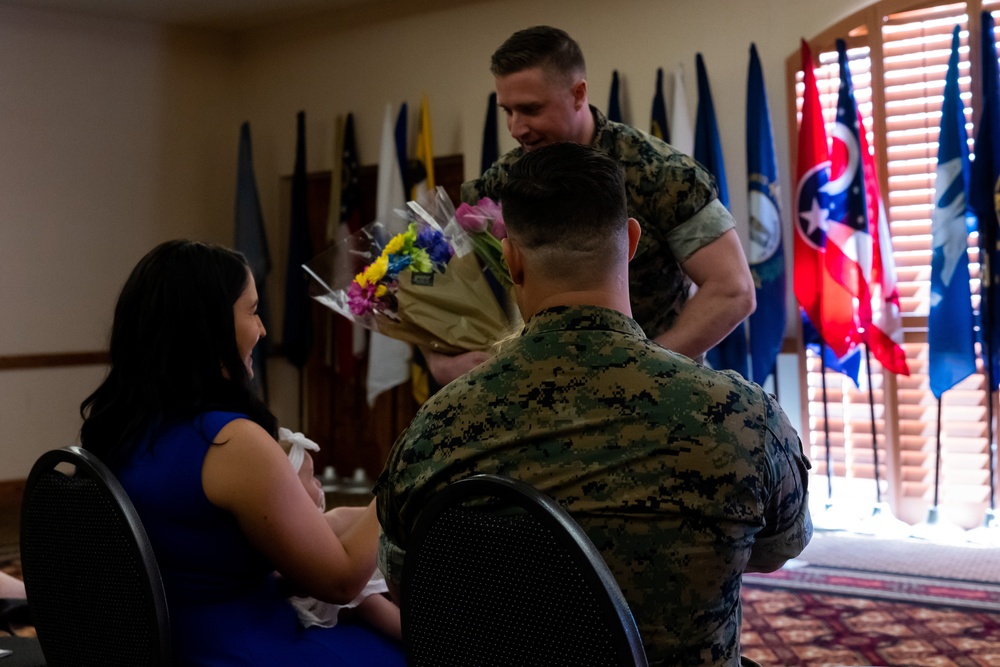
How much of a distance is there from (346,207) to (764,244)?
2703 mm

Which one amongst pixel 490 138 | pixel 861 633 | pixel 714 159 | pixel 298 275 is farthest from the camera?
pixel 298 275

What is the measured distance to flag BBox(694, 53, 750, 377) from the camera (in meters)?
5.03

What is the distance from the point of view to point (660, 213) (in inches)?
90.1

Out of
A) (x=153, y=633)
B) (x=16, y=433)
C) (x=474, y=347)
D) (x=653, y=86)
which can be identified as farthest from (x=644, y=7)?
(x=153, y=633)

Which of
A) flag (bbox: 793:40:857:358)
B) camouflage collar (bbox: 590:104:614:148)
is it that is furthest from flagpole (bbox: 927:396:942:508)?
camouflage collar (bbox: 590:104:614:148)

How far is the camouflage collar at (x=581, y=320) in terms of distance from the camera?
1.25 metres

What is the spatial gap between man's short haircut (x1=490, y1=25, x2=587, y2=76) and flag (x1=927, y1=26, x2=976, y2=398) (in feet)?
9.36

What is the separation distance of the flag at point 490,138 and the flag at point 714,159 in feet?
4.07

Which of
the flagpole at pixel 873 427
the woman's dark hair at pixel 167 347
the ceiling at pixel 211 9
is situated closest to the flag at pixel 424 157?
the ceiling at pixel 211 9

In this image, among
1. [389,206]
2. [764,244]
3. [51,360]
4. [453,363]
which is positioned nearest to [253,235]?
[389,206]

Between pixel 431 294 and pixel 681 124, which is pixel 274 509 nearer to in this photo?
pixel 431 294

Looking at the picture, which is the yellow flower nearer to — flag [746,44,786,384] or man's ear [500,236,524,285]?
man's ear [500,236,524,285]

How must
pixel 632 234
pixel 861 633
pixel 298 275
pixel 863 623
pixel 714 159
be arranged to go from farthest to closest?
pixel 298 275
pixel 714 159
pixel 863 623
pixel 861 633
pixel 632 234

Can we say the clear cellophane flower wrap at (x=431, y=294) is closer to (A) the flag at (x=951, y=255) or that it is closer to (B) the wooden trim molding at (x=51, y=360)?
(A) the flag at (x=951, y=255)
